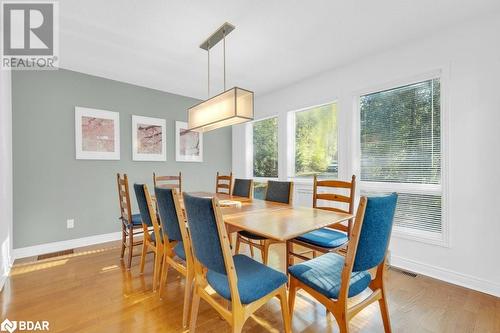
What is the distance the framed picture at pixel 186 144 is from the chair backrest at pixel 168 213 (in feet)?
8.52

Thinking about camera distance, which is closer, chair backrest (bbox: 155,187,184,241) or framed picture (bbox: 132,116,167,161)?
chair backrest (bbox: 155,187,184,241)

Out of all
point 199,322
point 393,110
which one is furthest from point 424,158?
point 199,322

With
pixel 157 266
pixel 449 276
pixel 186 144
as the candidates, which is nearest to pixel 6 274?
pixel 157 266

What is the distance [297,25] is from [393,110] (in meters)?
1.55

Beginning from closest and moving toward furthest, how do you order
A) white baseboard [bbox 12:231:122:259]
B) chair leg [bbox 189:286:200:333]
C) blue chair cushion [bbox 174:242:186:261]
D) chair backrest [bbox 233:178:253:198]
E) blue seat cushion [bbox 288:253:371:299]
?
blue seat cushion [bbox 288:253:371:299] < chair leg [bbox 189:286:200:333] < blue chair cushion [bbox 174:242:186:261] < white baseboard [bbox 12:231:122:259] < chair backrest [bbox 233:178:253:198]

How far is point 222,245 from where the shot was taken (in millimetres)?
1169

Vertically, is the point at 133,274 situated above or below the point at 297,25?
A: below

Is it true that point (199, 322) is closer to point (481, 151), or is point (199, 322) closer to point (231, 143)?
point (481, 151)

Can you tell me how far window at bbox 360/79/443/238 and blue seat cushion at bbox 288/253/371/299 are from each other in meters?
1.60

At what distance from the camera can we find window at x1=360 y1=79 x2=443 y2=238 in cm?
246

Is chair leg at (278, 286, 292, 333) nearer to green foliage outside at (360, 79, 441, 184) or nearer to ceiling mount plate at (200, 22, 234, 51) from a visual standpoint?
green foliage outside at (360, 79, 441, 184)

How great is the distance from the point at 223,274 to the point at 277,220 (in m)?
0.59

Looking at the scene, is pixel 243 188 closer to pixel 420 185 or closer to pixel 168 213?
pixel 168 213

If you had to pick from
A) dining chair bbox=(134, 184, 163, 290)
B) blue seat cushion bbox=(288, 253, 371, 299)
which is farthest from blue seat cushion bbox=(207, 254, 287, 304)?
dining chair bbox=(134, 184, 163, 290)
